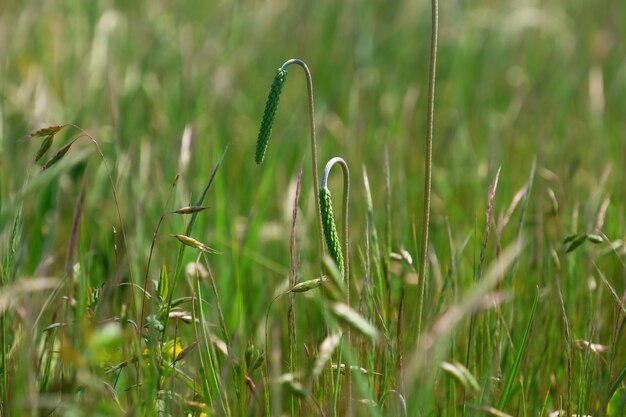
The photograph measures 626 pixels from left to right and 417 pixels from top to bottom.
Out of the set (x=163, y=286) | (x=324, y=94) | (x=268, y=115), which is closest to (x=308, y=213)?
(x=163, y=286)

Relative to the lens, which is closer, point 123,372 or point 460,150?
point 123,372

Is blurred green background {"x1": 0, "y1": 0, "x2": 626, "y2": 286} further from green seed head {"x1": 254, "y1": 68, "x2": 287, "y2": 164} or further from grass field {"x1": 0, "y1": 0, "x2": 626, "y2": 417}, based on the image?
green seed head {"x1": 254, "y1": 68, "x2": 287, "y2": 164}

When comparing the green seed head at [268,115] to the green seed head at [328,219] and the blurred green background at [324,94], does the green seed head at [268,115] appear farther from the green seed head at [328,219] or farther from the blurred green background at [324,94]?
the blurred green background at [324,94]

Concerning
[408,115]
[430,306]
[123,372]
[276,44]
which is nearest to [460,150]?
[408,115]

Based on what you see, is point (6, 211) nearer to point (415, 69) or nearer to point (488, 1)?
point (415, 69)

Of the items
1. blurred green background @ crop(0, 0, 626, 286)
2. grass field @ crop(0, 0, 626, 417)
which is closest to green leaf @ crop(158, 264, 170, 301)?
grass field @ crop(0, 0, 626, 417)

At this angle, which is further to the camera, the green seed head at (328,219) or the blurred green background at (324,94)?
the blurred green background at (324,94)

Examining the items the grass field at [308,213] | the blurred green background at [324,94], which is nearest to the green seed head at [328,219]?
the grass field at [308,213]

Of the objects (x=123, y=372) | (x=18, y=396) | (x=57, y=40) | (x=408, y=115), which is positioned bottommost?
(x=123, y=372)
